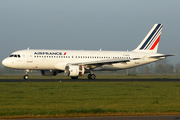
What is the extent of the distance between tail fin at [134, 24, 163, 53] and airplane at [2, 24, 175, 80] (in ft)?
5.07

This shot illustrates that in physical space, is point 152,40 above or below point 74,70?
above

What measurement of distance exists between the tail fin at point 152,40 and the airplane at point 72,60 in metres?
1.55

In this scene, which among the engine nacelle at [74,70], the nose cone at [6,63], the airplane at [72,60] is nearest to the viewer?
the engine nacelle at [74,70]

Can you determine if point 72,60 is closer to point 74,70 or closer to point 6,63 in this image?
point 74,70

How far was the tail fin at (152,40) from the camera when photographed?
171 feet

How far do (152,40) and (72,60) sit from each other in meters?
17.2

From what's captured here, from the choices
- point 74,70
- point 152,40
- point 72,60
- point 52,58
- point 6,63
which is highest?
point 152,40

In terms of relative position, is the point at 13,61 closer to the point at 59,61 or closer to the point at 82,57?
the point at 59,61

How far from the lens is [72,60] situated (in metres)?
44.4

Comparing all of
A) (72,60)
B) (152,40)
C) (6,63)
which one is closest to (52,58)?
(72,60)

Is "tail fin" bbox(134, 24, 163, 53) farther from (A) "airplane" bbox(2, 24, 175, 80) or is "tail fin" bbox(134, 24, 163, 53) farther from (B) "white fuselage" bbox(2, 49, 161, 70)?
(B) "white fuselage" bbox(2, 49, 161, 70)

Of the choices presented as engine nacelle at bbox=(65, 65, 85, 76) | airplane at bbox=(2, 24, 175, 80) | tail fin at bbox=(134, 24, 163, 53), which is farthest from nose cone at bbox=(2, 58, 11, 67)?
tail fin at bbox=(134, 24, 163, 53)

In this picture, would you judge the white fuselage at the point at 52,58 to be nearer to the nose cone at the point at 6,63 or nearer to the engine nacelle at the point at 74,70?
the nose cone at the point at 6,63

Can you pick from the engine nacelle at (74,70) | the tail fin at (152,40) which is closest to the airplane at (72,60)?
the engine nacelle at (74,70)
